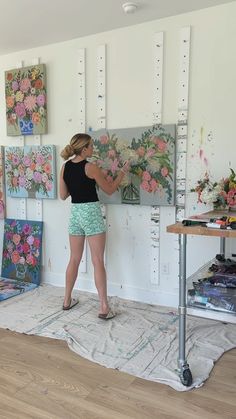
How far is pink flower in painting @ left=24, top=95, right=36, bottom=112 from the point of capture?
3.33 m

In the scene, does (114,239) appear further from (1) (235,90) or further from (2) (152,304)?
(1) (235,90)

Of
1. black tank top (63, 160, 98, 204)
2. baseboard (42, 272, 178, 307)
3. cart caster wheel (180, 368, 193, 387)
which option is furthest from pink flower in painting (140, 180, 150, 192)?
cart caster wheel (180, 368, 193, 387)

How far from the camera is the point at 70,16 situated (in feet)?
8.57

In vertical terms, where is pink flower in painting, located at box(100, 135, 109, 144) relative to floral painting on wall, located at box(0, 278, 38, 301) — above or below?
above

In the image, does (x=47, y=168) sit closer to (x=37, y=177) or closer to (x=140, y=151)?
(x=37, y=177)

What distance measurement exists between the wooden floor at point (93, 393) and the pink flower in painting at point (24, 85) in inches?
92.4

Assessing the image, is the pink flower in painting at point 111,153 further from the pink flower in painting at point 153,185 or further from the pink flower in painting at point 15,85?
the pink flower in painting at point 15,85

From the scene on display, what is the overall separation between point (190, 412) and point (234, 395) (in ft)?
0.92

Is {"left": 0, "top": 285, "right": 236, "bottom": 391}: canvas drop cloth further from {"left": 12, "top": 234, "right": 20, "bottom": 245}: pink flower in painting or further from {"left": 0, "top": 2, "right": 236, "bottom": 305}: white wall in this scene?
{"left": 12, "top": 234, "right": 20, "bottom": 245}: pink flower in painting

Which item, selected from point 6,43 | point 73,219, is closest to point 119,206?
point 73,219

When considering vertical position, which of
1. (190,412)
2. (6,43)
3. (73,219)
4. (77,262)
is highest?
(6,43)

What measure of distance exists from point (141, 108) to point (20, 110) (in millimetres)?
1248

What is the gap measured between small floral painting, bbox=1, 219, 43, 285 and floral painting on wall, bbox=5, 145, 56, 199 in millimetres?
314

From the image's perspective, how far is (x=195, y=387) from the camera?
6.13 ft
